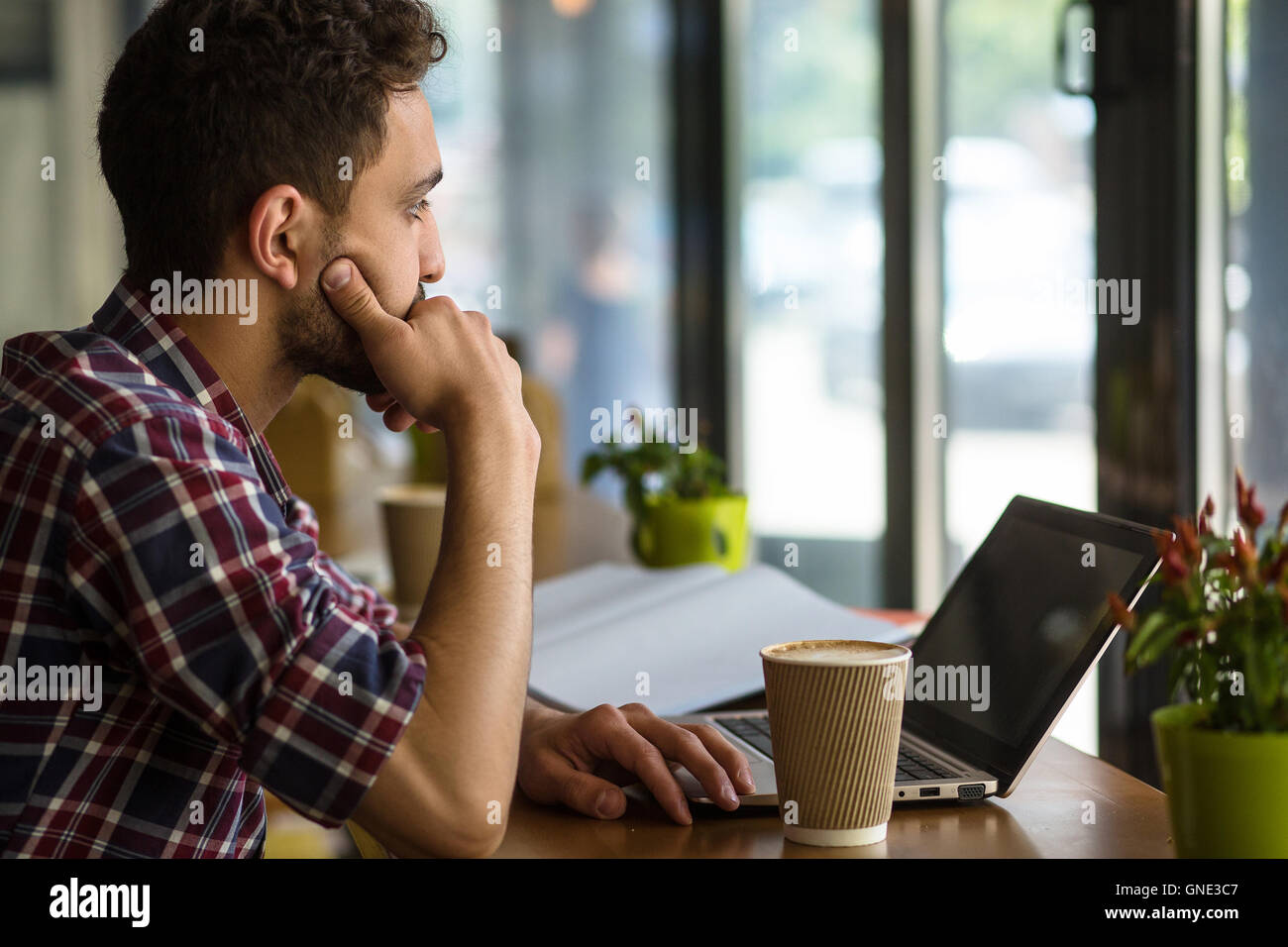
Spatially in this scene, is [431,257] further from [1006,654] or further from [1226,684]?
[1226,684]

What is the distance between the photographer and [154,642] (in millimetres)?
823

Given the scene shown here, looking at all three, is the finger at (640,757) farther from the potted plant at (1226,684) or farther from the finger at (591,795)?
the potted plant at (1226,684)

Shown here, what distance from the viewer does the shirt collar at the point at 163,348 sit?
1027mm

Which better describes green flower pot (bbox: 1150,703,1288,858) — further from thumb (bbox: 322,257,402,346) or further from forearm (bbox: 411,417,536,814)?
thumb (bbox: 322,257,402,346)

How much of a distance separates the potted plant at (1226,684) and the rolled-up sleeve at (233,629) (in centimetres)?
46

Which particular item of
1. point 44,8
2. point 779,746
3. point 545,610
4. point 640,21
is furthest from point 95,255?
point 779,746

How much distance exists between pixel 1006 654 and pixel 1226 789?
0.31 metres

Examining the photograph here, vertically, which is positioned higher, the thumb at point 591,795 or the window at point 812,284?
the window at point 812,284

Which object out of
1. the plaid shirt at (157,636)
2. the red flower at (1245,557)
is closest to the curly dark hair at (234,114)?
the plaid shirt at (157,636)

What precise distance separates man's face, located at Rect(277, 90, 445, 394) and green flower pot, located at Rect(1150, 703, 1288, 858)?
688 mm

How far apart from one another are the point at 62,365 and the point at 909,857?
0.65 meters

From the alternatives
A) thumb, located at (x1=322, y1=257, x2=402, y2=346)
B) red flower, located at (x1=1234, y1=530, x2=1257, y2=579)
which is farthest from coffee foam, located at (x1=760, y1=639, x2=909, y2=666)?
thumb, located at (x1=322, y1=257, x2=402, y2=346)

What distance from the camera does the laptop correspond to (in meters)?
0.92
